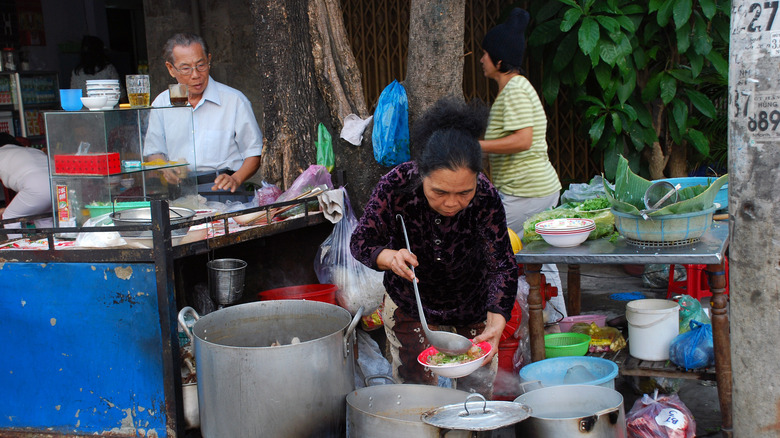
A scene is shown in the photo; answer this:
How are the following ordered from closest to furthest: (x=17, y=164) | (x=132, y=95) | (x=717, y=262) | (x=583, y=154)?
1. (x=717, y=262)
2. (x=132, y=95)
3. (x=17, y=164)
4. (x=583, y=154)

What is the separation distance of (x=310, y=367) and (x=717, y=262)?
1.82 metres

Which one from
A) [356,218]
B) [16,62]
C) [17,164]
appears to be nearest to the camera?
[356,218]

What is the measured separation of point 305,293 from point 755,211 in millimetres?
2519

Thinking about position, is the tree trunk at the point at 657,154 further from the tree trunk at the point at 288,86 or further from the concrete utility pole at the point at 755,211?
the concrete utility pole at the point at 755,211

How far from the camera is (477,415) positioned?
2584 mm

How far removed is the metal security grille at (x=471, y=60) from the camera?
688cm

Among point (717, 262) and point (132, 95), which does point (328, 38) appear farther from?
point (717, 262)

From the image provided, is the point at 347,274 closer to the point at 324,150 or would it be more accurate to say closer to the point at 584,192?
the point at 324,150

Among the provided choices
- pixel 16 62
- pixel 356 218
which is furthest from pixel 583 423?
pixel 16 62

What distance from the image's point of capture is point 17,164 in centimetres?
537

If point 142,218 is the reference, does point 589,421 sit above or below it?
below

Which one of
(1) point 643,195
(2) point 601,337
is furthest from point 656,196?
(2) point 601,337

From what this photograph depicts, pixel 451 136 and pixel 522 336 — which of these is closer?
pixel 451 136

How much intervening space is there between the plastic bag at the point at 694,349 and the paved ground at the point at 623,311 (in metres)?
0.42
